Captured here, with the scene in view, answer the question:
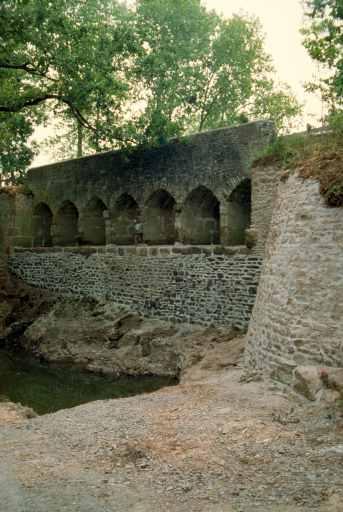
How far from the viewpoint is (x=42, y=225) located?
781 inches

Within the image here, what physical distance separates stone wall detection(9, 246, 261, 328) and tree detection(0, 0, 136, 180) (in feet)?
12.2

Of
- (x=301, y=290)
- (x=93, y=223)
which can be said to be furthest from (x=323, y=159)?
(x=93, y=223)

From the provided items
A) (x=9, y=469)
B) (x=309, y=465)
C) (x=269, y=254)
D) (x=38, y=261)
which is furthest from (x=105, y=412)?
(x=38, y=261)

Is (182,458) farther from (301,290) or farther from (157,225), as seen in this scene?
(157,225)

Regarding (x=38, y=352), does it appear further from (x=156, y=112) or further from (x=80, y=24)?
(x=80, y=24)

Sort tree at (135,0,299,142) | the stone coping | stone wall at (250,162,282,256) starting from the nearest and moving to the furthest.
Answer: stone wall at (250,162,282,256)
the stone coping
tree at (135,0,299,142)

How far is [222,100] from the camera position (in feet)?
82.2

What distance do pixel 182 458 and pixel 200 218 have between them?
9593mm

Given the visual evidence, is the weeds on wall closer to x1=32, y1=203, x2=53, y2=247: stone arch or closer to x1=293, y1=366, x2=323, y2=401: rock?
x1=293, y1=366, x2=323, y2=401: rock

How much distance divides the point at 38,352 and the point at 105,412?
308 inches

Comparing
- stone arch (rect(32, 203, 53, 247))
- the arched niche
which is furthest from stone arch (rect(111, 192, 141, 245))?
stone arch (rect(32, 203, 53, 247))

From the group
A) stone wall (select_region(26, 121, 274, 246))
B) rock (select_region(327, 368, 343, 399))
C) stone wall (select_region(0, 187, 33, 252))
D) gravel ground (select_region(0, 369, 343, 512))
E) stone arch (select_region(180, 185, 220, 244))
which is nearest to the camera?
gravel ground (select_region(0, 369, 343, 512))

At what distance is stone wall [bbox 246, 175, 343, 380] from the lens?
6.91 metres

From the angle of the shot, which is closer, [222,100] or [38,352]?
[38,352]
